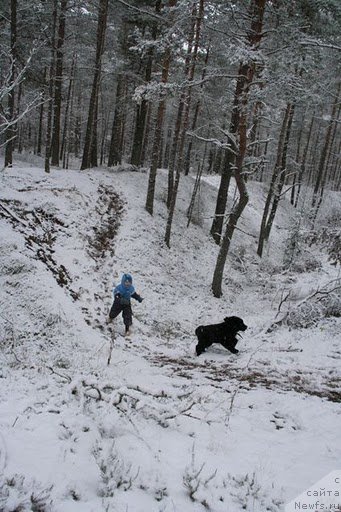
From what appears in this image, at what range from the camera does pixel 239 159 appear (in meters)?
12.4

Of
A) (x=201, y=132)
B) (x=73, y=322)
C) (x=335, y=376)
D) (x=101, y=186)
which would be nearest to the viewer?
(x=335, y=376)

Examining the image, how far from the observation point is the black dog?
361 inches

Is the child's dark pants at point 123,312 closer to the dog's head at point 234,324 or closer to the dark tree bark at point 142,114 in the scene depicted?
the dog's head at point 234,324

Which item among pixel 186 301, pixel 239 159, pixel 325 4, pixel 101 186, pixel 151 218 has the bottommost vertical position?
pixel 186 301

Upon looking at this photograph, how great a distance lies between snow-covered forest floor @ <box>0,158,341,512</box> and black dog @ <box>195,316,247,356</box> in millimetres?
341

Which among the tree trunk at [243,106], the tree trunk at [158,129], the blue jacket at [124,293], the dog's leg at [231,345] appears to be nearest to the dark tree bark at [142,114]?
the tree trunk at [158,129]

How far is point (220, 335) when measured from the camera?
923cm

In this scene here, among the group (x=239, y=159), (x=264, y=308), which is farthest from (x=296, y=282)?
(x=239, y=159)

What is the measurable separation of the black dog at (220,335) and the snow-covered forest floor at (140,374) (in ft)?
1.12

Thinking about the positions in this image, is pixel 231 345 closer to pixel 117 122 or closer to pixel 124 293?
pixel 124 293

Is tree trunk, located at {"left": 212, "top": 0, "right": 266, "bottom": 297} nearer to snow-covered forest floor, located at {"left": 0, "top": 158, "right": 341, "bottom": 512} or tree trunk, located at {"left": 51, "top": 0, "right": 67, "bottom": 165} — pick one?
snow-covered forest floor, located at {"left": 0, "top": 158, "right": 341, "bottom": 512}

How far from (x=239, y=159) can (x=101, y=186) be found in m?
7.05

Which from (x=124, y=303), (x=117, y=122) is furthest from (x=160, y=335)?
(x=117, y=122)

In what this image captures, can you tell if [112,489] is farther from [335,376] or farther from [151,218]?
[151,218]
